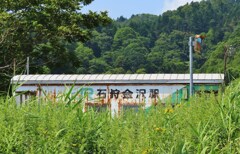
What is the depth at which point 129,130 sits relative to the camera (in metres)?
4.43

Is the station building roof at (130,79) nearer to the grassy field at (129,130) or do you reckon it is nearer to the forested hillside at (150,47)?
the forested hillside at (150,47)

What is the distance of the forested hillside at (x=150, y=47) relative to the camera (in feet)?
79.6

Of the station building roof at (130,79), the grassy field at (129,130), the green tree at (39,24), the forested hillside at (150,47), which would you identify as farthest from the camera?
the forested hillside at (150,47)

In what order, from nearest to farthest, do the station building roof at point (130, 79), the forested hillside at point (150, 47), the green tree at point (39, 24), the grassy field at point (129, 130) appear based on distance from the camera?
the grassy field at point (129, 130), the station building roof at point (130, 79), the green tree at point (39, 24), the forested hillside at point (150, 47)

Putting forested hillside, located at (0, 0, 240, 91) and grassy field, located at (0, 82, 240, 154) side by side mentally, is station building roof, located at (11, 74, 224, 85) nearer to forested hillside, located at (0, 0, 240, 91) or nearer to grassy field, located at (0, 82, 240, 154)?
forested hillside, located at (0, 0, 240, 91)

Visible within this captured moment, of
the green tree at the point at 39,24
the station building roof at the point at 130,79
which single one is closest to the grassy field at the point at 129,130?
the station building roof at the point at 130,79

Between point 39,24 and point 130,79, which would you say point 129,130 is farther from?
point 39,24

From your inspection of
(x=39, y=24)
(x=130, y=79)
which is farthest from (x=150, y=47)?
(x=130, y=79)

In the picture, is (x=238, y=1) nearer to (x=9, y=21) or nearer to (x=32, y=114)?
(x=9, y=21)

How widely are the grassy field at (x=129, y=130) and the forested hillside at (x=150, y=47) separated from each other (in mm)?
9304

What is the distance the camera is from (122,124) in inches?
190

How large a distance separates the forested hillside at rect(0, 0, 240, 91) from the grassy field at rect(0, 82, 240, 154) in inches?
366

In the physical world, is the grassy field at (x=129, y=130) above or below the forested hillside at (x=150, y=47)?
below

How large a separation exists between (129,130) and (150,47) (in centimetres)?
8977
